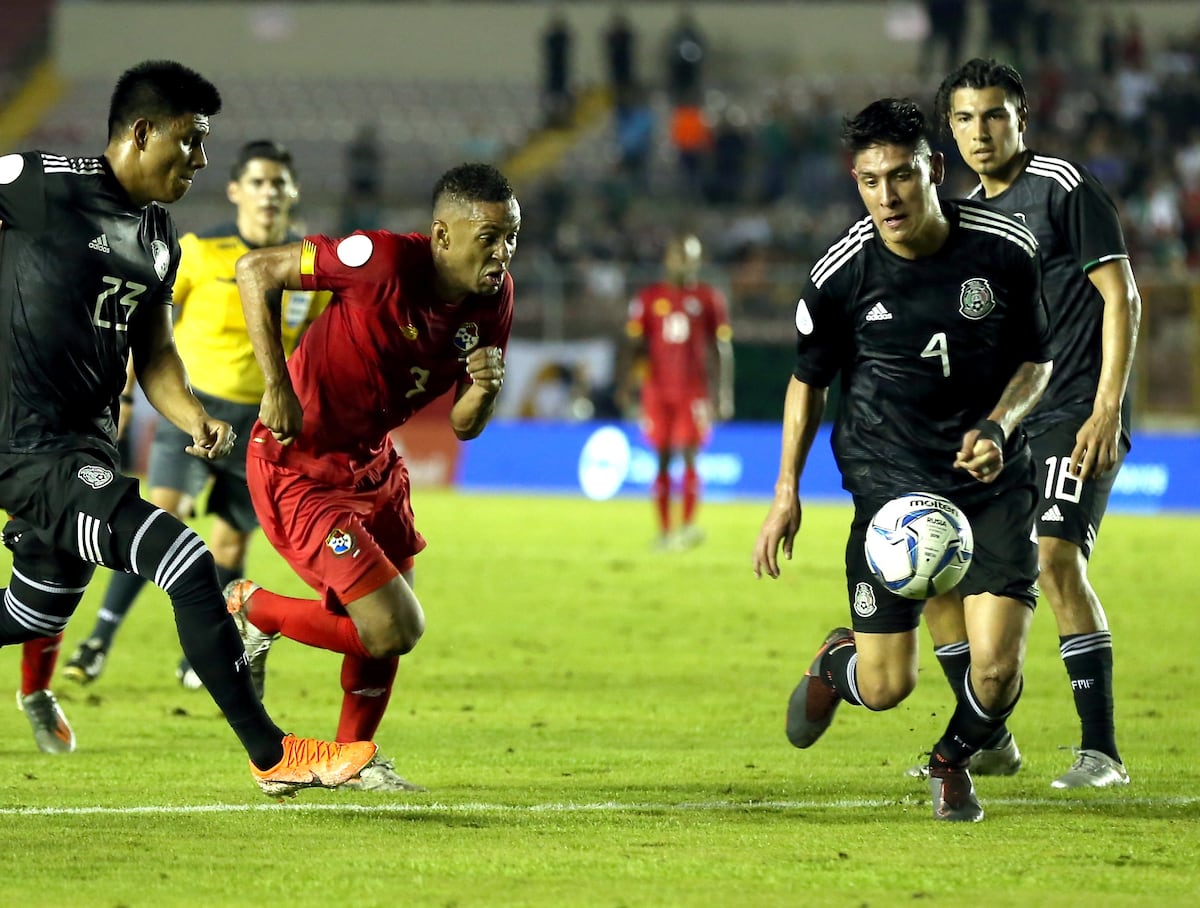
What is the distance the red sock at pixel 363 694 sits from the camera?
6617 millimetres

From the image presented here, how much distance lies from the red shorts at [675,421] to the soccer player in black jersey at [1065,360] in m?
10.1

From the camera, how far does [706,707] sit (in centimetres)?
866

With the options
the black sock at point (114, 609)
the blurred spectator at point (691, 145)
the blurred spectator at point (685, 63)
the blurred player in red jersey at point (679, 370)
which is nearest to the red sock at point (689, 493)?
the blurred player in red jersey at point (679, 370)

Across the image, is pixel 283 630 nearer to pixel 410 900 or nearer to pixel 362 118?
pixel 410 900

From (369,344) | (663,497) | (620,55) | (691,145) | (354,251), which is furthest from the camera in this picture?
(620,55)

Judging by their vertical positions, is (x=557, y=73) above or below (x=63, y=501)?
above

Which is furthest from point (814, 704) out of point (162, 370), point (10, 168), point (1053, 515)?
point (10, 168)

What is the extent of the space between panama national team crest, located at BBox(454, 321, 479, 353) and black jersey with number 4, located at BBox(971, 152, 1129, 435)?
2005 mm

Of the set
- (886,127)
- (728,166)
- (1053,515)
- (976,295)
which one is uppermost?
(728,166)

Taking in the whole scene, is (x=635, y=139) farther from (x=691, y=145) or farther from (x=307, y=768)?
(x=307, y=768)

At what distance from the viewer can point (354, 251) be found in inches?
251

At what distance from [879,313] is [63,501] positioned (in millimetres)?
2646

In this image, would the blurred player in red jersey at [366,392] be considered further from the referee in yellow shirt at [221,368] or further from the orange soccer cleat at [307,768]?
the referee in yellow shirt at [221,368]

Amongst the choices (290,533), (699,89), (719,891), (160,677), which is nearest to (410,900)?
(719,891)
